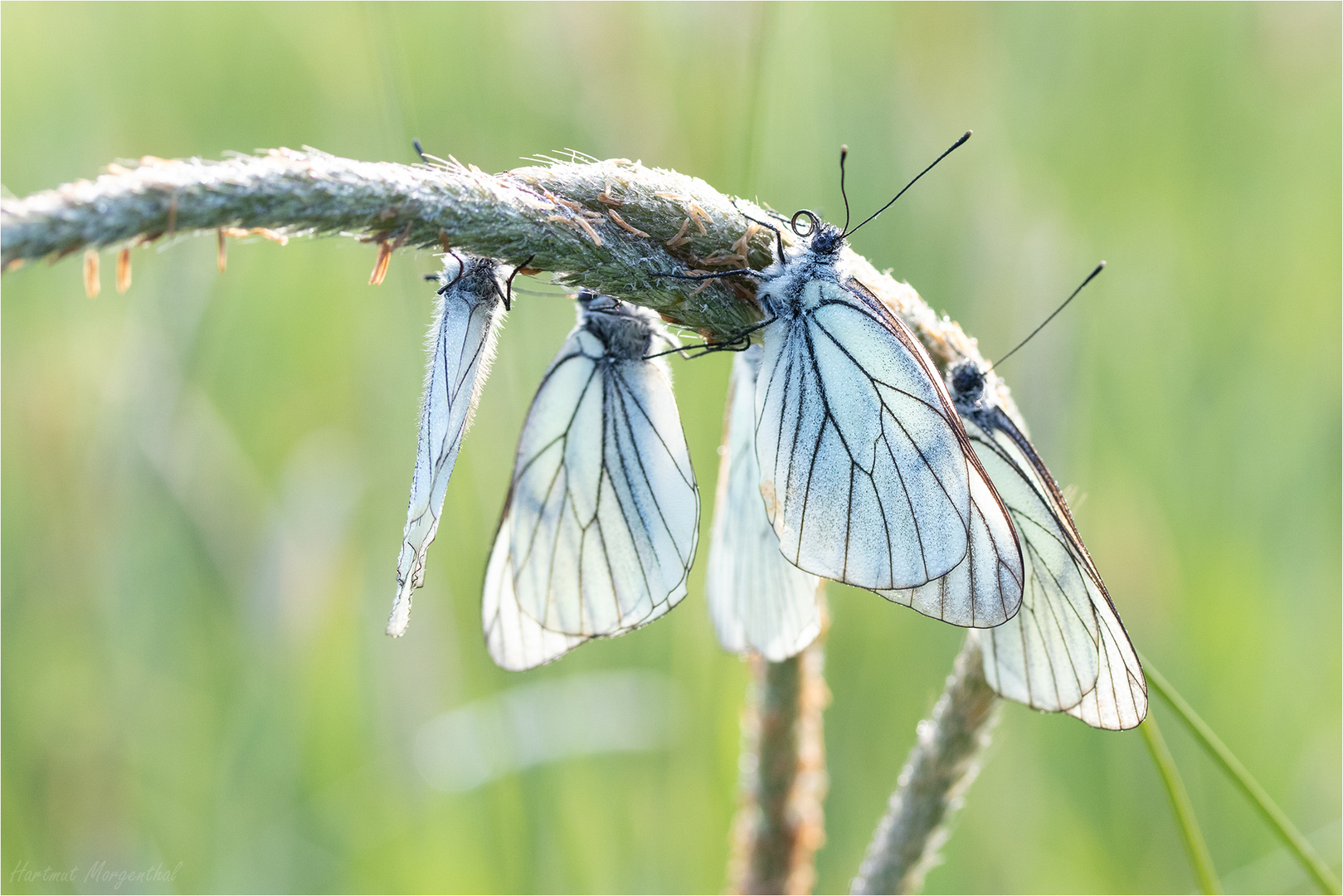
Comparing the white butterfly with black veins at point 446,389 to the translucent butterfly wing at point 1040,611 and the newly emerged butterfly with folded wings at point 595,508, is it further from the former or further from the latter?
the translucent butterfly wing at point 1040,611

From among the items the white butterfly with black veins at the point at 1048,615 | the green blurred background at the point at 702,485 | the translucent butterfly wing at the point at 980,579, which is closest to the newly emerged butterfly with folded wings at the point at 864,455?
the translucent butterfly wing at the point at 980,579

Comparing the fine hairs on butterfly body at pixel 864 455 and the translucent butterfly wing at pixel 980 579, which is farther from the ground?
the fine hairs on butterfly body at pixel 864 455

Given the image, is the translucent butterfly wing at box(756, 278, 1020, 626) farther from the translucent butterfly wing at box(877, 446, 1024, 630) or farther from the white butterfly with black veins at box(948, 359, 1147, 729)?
the white butterfly with black veins at box(948, 359, 1147, 729)

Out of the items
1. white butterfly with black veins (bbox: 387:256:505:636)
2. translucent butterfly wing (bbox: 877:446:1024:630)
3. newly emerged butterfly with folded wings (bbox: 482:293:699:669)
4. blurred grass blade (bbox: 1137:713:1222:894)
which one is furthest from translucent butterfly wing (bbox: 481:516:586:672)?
blurred grass blade (bbox: 1137:713:1222:894)

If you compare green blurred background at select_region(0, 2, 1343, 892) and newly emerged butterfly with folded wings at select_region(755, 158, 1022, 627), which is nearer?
newly emerged butterfly with folded wings at select_region(755, 158, 1022, 627)

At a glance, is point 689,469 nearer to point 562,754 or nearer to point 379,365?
point 562,754

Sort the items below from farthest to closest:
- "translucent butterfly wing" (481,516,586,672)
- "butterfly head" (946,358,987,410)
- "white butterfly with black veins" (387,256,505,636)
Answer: "translucent butterfly wing" (481,516,586,672) < "butterfly head" (946,358,987,410) < "white butterfly with black veins" (387,256,505,636)
